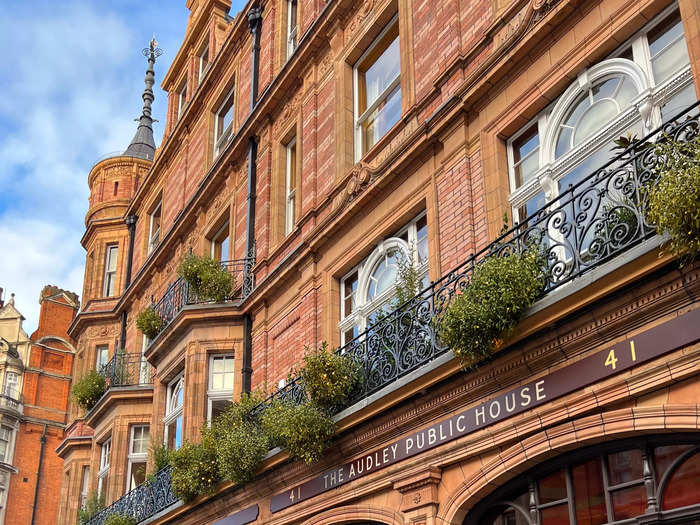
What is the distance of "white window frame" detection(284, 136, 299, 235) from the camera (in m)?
17.9

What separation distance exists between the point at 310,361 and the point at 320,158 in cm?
532

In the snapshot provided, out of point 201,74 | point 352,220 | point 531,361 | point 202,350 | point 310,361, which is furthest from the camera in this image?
point 201,74

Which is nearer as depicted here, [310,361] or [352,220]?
Result: [310,361]

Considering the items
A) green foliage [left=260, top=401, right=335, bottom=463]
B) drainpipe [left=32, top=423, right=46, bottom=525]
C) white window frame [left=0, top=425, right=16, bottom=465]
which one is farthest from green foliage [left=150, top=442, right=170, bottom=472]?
white window frame [left=0, top=425, right=16, bottom=465]

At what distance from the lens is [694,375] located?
7.63 m

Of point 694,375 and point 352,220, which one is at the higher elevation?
point 352,220

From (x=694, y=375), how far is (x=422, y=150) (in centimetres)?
623

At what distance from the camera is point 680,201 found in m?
7.31

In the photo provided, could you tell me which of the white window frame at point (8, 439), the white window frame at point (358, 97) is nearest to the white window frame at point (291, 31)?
the white window frame at point (358, 97)

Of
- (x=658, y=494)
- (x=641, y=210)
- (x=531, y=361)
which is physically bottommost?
(x=658, y=494)

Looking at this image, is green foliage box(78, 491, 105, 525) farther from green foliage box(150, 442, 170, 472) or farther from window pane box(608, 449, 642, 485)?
window pane box(608, 449, 642, 485)

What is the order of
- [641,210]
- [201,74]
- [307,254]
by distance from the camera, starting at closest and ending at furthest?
[641,210] → [307,254] → [201,74]

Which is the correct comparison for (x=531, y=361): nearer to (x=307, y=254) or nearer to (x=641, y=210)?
(x=641, y=210)

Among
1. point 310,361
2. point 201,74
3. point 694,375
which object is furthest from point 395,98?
point 201,74
